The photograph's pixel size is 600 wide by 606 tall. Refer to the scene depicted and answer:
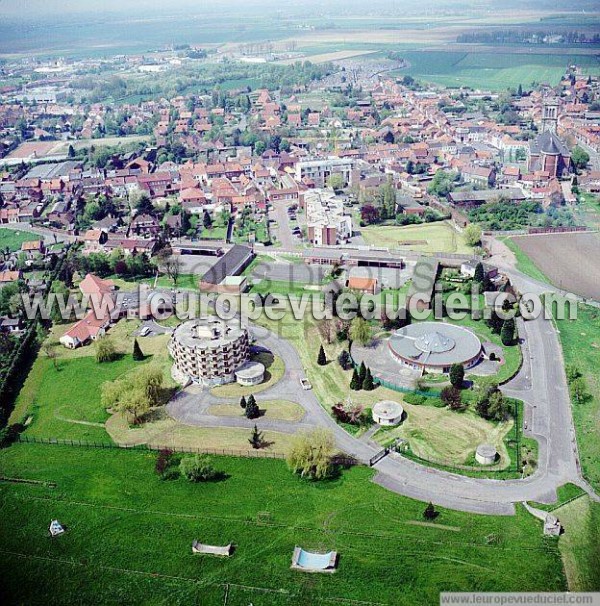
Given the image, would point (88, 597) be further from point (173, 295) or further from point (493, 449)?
point (173, 295)

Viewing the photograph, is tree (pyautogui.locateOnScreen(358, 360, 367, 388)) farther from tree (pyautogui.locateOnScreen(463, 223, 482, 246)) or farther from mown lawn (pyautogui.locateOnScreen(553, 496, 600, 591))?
tree (pyautogui.locateOnScreen(463, 223, 482, 246))

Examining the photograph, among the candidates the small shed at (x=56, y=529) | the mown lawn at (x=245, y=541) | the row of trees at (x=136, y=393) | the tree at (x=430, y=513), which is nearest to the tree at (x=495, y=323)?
the mown lawn at (x=245, y=541)

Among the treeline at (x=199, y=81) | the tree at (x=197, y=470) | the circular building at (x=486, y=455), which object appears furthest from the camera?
the treeline at (x=199, y=81)

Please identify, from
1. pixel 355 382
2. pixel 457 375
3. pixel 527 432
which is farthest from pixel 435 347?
pixel 527 432

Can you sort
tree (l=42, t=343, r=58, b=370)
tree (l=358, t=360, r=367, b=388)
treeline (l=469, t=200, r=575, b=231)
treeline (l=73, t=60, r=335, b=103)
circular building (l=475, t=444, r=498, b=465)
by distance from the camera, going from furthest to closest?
treeline (l=73, t=60, r=335, b=103)
treeline (l=469, t=200, r=575, b=231)
tree (l=42, t=343, r=58, b=370)
tree (l=358, t=360, r=367, b=388)
circular building (l=475, t=444, r=498, b=465)

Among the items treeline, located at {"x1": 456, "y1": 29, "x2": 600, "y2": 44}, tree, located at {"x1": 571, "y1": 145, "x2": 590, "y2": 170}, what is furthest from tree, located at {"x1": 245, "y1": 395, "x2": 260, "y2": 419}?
treeline, located at {"x1": 456, "y1": 29, "x2": 600, "y2": 44}

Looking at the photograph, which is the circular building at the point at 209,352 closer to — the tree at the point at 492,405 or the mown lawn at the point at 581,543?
the tree at the point at 492,405

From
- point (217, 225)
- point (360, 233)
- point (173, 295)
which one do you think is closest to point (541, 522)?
point (173, 295)
